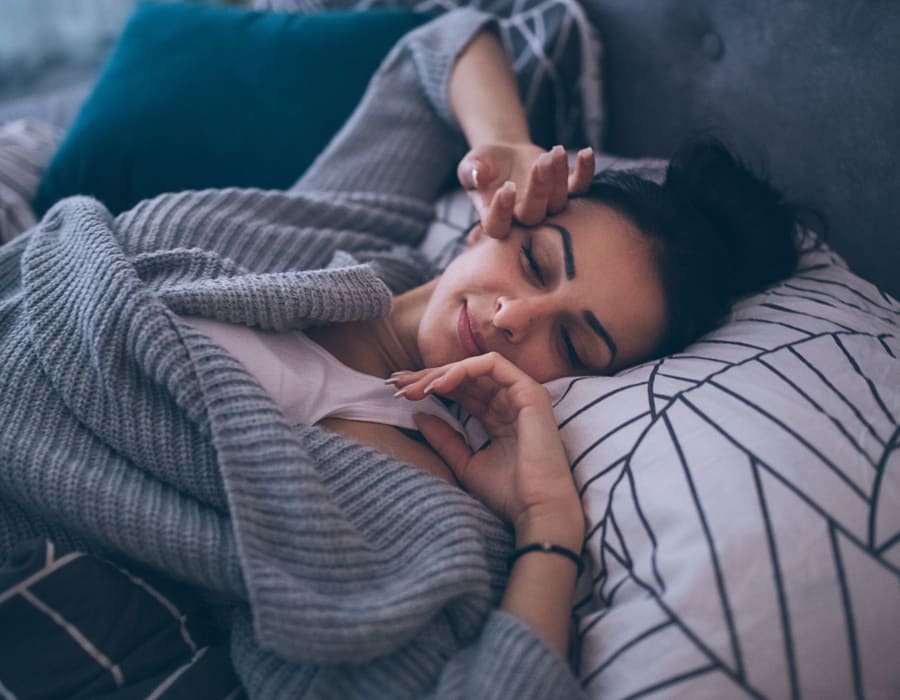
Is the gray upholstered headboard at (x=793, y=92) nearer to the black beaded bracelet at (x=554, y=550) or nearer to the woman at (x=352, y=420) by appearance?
the woman at (x=352, y=420)

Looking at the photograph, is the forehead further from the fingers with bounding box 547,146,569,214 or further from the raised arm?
the raised arm

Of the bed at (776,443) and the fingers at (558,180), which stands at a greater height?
the fingers at (558,180)

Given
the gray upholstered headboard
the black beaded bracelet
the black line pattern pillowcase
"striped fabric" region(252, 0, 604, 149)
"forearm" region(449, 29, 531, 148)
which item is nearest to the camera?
the black line pattern pillowcase

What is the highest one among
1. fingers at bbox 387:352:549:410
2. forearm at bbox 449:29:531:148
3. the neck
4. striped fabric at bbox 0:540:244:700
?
forearm at bbox 449:29:531:148

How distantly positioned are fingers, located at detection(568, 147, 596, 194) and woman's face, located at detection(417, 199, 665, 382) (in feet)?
0.11

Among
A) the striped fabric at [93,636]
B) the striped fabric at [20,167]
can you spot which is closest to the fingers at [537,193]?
the striped fabric at [93,636]

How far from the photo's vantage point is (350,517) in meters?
0.72

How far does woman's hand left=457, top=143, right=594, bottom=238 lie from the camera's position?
0.86 metres

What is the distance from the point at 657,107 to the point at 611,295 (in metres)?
0.56

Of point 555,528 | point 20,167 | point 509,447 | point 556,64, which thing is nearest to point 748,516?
point 555,528

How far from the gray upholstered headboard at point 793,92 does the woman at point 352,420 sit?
0.13 metres

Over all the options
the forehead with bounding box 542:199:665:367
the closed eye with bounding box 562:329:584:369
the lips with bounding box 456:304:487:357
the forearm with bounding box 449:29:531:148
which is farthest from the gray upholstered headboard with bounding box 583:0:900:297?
the lips with bounding box 456:304:487:357

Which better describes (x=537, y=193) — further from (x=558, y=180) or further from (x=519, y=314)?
(x=519, y=314)

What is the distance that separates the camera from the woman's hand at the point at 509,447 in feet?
2.41
